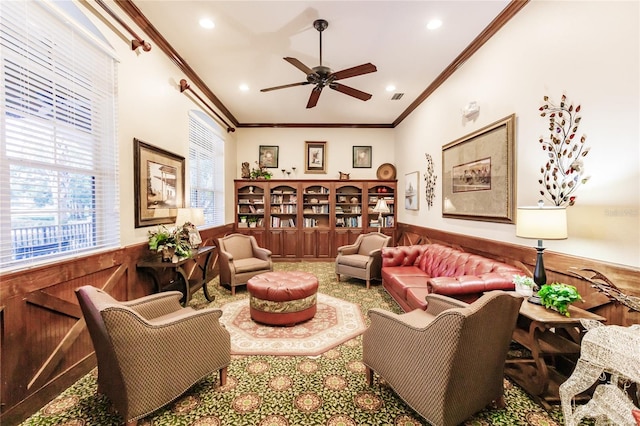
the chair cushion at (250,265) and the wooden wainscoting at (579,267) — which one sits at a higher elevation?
the wooden wainscoting at (579,267)

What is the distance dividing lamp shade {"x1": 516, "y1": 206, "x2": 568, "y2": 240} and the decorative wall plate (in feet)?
14.8

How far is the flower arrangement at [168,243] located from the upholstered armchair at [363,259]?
248 centimetres

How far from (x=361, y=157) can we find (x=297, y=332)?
15.5 ft

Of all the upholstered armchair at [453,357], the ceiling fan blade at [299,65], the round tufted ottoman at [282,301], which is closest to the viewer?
the upholstered armchair at [453,357]

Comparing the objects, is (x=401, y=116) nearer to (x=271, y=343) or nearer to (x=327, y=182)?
(x=327, y=182)

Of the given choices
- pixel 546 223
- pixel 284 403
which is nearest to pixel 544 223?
pixel 546 223

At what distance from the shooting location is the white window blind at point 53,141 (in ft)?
5.55

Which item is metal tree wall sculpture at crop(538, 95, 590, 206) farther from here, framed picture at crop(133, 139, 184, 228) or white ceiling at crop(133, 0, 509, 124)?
framed picture at crop(133, 139, 184, 228)

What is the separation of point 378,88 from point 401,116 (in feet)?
5.07

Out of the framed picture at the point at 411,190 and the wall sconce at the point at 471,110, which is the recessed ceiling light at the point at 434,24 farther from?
the framed picture at the point at 411,190

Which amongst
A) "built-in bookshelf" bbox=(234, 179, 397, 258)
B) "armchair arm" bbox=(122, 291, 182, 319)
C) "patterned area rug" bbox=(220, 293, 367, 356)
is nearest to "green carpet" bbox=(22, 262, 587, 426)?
"patterned area rug" bbox=(220, 293, 367, 356)

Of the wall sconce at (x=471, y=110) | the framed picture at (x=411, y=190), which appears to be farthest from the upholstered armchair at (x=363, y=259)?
the wall sconce at (x=471, y=110)

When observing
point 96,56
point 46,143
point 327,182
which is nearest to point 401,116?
point 327,182

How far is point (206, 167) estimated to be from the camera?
194 inches
